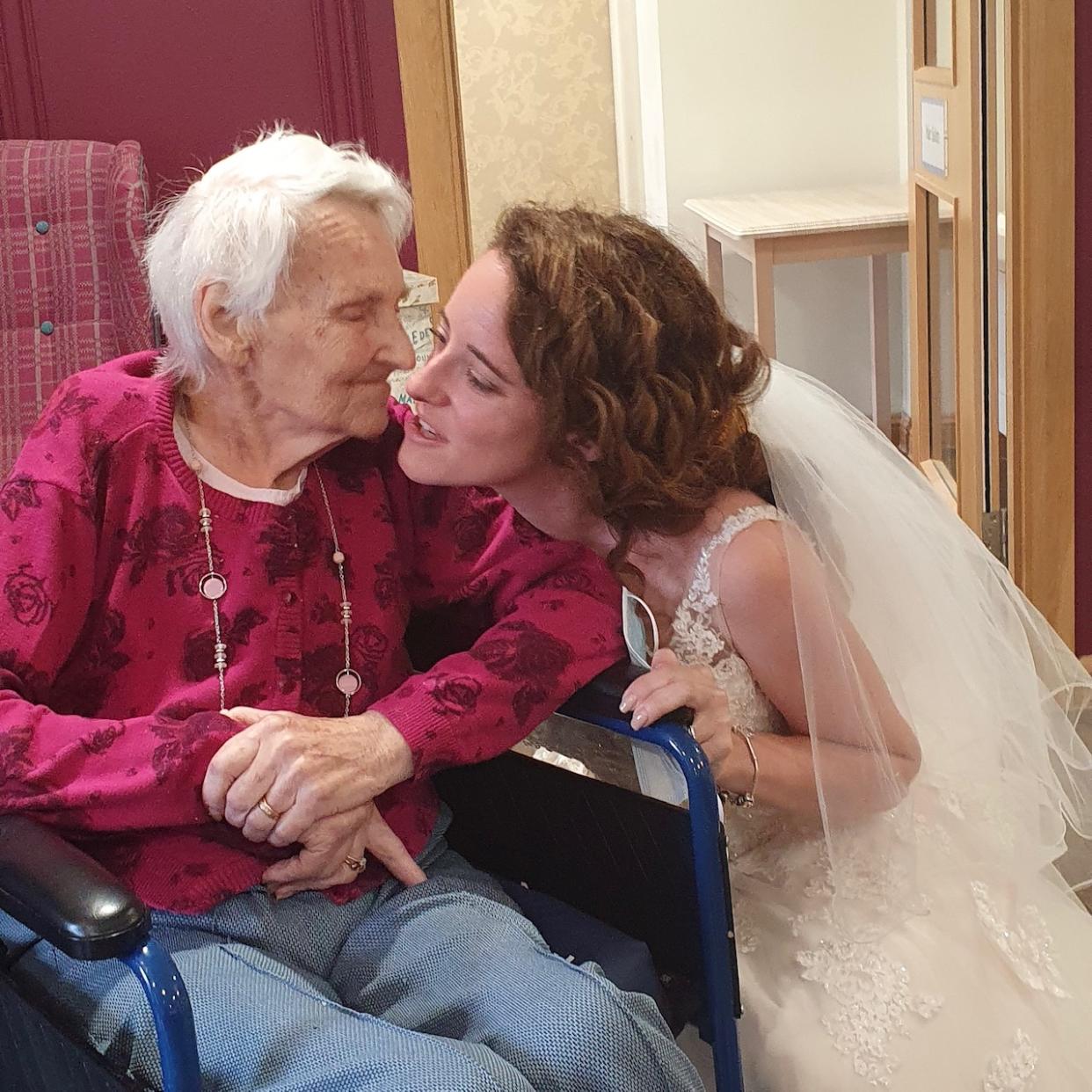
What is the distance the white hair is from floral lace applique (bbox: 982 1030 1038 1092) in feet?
3.33

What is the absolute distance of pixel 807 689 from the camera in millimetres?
1424

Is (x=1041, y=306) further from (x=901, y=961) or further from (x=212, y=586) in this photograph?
(x=212, y=586)

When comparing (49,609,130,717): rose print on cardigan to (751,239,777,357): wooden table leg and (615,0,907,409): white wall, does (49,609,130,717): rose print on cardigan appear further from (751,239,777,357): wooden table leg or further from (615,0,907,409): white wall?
(615,0,907,409): white wall

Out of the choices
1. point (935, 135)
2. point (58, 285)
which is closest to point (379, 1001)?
point (58, 285)

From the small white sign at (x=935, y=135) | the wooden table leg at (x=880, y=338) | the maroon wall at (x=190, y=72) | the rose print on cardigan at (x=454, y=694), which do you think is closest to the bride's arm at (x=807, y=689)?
the rose print on cardigan at (x=454, y=694)

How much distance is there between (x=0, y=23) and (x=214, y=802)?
65.7 inches

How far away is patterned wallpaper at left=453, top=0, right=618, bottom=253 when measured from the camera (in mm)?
4699

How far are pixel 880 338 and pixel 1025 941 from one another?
3.06 meters

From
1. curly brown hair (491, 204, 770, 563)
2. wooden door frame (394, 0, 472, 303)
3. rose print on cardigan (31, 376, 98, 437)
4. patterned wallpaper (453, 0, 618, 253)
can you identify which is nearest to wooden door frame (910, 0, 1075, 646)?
wooden door frame (394, 0, 472, 303)

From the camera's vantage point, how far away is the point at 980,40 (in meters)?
2.77

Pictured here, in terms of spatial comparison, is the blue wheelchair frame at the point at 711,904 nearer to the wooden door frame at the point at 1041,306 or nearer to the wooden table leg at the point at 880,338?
the wooden door frame at the point at 1041,306

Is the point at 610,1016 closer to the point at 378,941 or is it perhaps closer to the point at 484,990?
the point at 484,990

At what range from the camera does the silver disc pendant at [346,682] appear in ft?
4.75

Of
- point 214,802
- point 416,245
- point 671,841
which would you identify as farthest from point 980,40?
point 214,802
